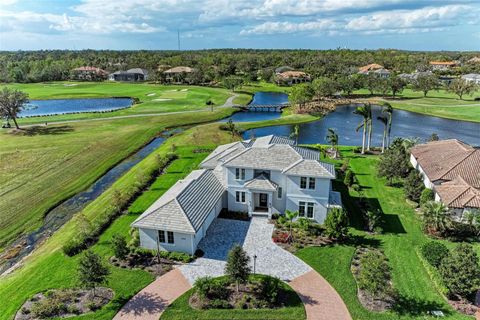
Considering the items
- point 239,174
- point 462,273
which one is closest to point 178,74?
point 239,174

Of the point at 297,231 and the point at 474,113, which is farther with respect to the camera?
the point at 474,113

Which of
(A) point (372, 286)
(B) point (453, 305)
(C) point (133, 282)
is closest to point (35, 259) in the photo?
(C) point (133, 282)

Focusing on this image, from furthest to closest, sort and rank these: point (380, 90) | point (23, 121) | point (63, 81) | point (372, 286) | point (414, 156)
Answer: point (63, 81) → point (380, 90) → point (23, 121) → point (414, 156) → point (372, 286)

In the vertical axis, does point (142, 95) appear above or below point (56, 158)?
above

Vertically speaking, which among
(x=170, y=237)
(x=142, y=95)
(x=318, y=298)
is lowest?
(x=318, y=298)

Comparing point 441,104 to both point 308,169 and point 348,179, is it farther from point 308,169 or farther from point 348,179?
point 308,169

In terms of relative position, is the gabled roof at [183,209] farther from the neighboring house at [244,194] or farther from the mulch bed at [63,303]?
the mulch bed at [63,303]

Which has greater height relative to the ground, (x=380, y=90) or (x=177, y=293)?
(x=380, y=90)

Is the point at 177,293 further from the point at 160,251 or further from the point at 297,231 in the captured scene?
the point at 297,231
